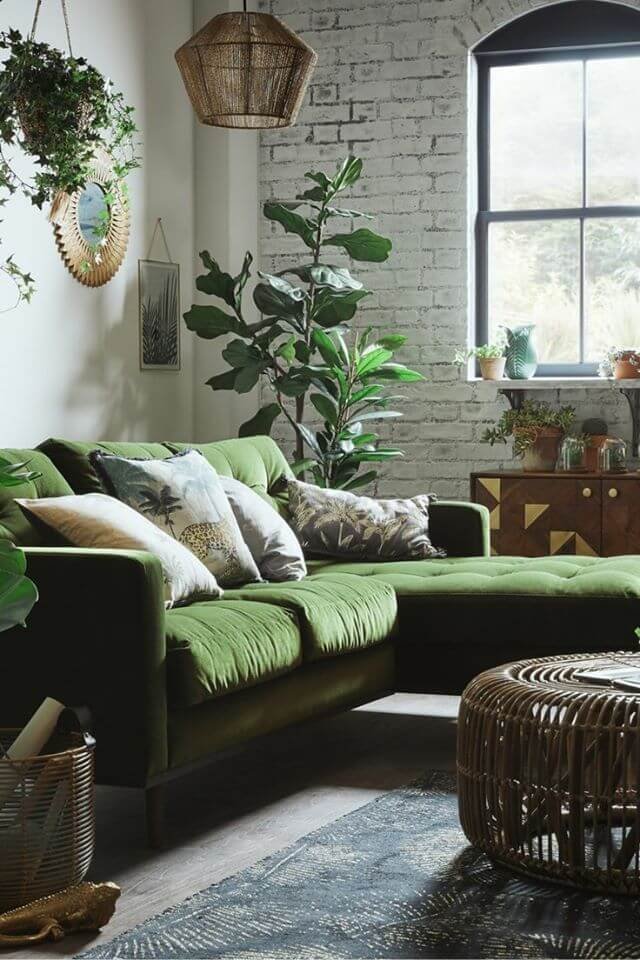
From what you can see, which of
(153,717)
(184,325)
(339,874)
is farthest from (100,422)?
(339,874)

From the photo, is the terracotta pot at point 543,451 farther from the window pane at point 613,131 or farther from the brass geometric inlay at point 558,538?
the window pane at point 613,131

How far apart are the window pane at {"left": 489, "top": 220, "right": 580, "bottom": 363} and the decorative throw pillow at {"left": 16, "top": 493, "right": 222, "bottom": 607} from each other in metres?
3.26

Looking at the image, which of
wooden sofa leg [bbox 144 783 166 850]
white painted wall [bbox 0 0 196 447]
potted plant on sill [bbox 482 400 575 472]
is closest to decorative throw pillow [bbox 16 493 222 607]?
wooden sofa leg [bbox 144 783 166 850]

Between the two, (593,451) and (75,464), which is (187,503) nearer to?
(75,464)

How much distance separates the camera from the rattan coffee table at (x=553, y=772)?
8.96 feet

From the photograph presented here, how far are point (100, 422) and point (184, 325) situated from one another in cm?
98

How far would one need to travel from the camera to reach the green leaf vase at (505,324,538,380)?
21.0 feet

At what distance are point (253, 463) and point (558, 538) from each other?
1667 mm

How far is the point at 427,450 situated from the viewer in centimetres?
664

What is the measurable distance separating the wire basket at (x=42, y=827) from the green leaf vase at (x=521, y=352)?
4.01 metres

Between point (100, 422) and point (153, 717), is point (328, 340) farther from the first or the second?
point (153, 717)

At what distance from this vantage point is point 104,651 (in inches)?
126

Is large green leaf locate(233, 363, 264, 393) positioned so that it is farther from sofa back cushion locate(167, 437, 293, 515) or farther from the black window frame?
the black window frame

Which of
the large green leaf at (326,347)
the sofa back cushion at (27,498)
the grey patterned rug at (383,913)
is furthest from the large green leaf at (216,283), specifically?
the grey patterned rug at (383,913)
